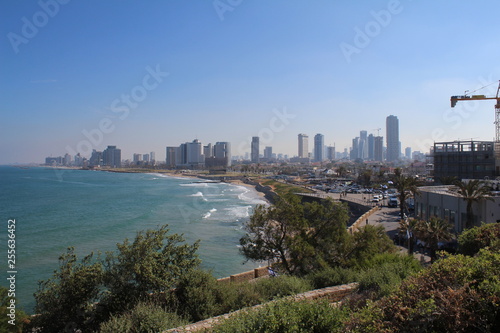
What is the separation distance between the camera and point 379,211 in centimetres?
3491

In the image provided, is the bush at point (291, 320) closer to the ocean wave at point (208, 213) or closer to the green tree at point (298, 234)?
the green tree at point (298, 234)

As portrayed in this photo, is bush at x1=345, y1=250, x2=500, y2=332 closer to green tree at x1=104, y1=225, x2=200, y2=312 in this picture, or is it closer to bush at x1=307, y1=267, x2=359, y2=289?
bush at x1=307, y1=267, x2=359, y2=289

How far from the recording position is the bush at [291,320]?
4.85 meters


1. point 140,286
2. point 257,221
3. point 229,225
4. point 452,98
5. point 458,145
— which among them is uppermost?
point 452,98

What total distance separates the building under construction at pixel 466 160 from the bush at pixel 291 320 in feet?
148

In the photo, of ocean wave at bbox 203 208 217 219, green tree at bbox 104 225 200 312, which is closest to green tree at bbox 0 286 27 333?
green tree at bbox 104 225 200 312

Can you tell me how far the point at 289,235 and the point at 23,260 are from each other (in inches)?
732

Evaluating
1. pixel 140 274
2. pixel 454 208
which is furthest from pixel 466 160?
pixel 140 274

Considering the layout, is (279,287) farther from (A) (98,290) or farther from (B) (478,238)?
(B) (478,238)

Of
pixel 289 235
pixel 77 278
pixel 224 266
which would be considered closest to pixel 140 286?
pixel 77 278

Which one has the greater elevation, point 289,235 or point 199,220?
point 289,235

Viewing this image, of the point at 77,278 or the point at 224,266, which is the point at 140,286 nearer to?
the point at 77,278

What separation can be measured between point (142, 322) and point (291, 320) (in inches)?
144

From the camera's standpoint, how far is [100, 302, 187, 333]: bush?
22.6 feet
